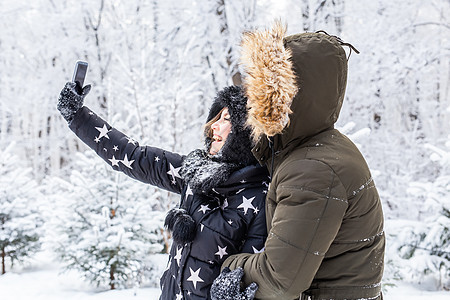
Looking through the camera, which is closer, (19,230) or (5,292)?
(5,292)

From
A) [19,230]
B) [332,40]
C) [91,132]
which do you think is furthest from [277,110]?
[19,230]

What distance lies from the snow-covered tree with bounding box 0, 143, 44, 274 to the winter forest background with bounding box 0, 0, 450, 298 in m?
0.02

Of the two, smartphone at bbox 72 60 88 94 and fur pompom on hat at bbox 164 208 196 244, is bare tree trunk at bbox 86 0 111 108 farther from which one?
fur pompom on hat at bbox 164 208 196 244

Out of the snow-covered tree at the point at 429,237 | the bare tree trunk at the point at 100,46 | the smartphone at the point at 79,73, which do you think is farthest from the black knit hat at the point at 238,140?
the bare tree trunk at the point at 100,46

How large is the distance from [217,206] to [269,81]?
0.63m

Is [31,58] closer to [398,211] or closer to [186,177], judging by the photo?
[398,211]

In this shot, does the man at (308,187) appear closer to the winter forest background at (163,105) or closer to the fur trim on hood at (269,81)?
the fur trim on hood at (269,81)

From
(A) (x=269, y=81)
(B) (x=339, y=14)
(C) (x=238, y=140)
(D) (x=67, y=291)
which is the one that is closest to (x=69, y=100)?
(C) (x=238, y=140)

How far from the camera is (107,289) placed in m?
5.61

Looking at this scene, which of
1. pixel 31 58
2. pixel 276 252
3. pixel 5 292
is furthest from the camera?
pixel 31 58

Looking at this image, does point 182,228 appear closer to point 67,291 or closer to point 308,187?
point 308,187

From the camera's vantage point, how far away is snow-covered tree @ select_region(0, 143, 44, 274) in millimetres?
6449

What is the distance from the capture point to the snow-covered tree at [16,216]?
6.45 meters

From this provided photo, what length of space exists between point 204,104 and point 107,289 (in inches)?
212
